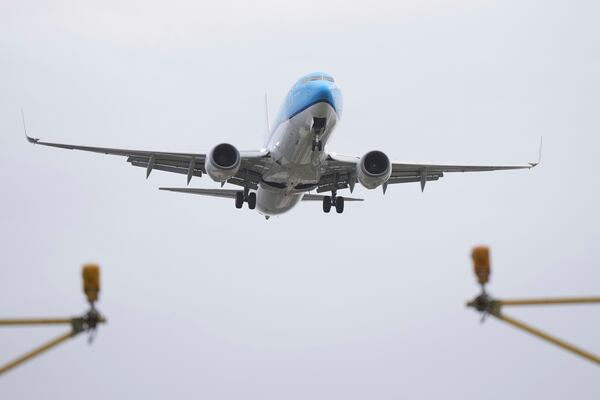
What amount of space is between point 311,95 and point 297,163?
252 cm

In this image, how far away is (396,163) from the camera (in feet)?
127

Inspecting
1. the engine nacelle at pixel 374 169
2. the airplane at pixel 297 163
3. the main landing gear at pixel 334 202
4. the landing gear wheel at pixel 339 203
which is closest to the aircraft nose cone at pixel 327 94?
the airplane at pixel 297 163

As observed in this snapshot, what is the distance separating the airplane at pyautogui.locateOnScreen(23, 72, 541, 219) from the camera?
1352 inches

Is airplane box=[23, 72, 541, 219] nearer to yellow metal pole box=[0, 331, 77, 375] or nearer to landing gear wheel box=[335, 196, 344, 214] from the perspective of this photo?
landing gear wheel box=[335, 196, 344, 214]

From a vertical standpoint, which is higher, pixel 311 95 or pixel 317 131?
pixel 311 95

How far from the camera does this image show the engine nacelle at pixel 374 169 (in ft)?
116

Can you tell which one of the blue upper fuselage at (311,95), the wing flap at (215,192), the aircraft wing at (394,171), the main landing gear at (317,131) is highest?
the blue upper fuselage at (311,95)

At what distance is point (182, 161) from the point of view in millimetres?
38656

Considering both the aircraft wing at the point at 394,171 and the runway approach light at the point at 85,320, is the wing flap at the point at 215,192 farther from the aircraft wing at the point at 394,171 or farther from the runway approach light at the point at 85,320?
the runway approach light at the point at 85,320

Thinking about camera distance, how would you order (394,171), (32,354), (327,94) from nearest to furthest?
(32,354) → (327,94) → (394,171)

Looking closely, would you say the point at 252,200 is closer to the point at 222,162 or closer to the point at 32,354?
the point at 222,162

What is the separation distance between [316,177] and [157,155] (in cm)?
590

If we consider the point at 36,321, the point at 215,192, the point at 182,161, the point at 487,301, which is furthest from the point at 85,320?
the point at 215,192

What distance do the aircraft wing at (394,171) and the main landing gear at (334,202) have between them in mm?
683
